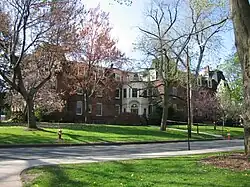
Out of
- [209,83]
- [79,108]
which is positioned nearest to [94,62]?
[79,108]

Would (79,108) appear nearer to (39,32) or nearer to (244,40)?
(39,32)

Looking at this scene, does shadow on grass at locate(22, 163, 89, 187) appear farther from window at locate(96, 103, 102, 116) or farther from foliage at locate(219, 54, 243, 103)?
window at locate(96, 103, 102, 116)

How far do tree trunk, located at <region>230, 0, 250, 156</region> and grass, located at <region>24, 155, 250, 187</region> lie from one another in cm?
215

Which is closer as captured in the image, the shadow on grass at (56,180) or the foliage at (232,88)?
the shadow on grass at (56,180)

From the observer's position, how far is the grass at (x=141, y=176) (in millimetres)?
8352

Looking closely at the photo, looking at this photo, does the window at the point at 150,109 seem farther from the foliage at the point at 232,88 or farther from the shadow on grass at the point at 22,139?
the shadow on grass at the point at 22,139

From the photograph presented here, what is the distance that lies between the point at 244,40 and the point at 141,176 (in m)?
5.71

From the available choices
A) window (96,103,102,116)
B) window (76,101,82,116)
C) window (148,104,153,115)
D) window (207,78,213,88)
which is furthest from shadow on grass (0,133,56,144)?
window (207,78,213,88)

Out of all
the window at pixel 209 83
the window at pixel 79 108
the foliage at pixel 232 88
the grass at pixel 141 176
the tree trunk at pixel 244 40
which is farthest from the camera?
the window at pixel 209 83

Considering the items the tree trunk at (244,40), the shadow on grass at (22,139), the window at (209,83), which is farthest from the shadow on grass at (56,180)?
the window at (209,83)

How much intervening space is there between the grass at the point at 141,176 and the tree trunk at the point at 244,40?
2153mm

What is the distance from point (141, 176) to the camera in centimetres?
941

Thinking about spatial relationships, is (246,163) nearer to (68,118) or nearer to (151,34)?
(151,34)

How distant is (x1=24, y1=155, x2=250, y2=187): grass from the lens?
27.4ft
